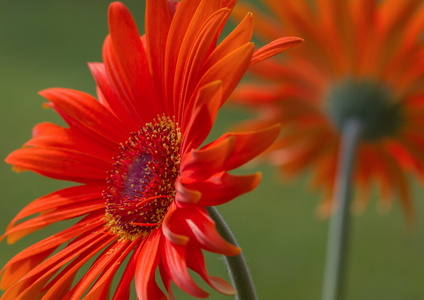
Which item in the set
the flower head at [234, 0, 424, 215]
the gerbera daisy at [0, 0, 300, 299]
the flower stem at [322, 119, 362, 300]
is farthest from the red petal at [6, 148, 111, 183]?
the flower head at [234, 0, 424, 215]

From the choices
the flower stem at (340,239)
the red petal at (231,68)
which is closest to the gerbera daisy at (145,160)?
the red petal at (231,68)

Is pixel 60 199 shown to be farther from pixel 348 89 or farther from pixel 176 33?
pixel 348 89

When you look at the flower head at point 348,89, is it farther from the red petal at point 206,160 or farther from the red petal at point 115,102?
the red petal at point 206,160

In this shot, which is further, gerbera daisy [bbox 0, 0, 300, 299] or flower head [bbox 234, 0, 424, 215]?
flower head [bbox 234, 0, 424, 215]

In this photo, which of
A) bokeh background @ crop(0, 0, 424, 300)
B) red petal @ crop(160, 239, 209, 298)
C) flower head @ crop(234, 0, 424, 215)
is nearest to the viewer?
red petal @ crop(160, 239, 209, 298)

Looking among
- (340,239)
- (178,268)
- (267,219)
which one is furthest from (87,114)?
(267,219)

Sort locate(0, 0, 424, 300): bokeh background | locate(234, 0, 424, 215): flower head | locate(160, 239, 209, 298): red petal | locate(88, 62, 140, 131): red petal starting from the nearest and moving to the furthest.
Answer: locate(160, 239, 209, 298): red petal
locate(88, 62, 140, 131): red petal
locate(234, 0, 424, 215): flower head
locate(0, 0, 424, 300): bokeh background

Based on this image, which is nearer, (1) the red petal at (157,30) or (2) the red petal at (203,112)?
(2) the red petal at (203,112)

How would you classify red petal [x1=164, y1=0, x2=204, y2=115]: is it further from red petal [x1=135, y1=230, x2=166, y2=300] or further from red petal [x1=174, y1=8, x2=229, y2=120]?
red petal [x1=135, y1=230, x2=166, y2=300]

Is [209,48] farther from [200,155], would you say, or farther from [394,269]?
[394,269]
